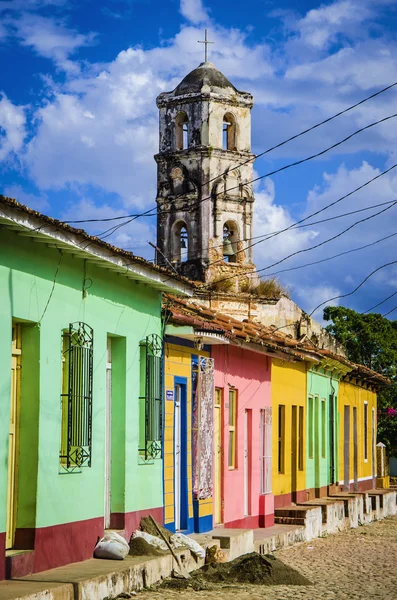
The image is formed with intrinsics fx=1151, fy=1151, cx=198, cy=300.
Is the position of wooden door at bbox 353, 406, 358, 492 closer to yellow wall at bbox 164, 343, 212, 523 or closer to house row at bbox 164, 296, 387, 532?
house row at bbox 164, 296, 387, 532

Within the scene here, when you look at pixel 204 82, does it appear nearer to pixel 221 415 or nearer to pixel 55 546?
pixel 221 415

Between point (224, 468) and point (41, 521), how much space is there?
7078 mm

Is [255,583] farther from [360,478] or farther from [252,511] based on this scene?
[360,478]

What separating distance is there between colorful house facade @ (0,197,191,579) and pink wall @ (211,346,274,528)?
351cm

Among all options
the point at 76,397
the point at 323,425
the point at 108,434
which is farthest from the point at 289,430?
the point at 76,397

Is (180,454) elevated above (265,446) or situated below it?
below

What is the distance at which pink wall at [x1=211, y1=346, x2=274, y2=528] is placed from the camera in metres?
17.6

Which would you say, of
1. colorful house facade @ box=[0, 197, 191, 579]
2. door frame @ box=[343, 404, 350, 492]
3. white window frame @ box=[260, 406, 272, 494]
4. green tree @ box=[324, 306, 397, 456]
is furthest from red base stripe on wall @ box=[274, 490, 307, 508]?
green tree @ box=[324, 306, 397, 456]

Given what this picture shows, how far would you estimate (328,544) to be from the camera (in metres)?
19.3

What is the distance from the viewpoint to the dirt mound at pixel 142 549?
1256cm

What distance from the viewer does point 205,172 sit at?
40.9 meters

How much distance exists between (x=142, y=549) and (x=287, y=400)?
33.4ft

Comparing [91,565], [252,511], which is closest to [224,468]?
[252,511]

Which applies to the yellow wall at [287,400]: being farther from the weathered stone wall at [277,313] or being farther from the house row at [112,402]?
the weathered stone wall at [277,313]
